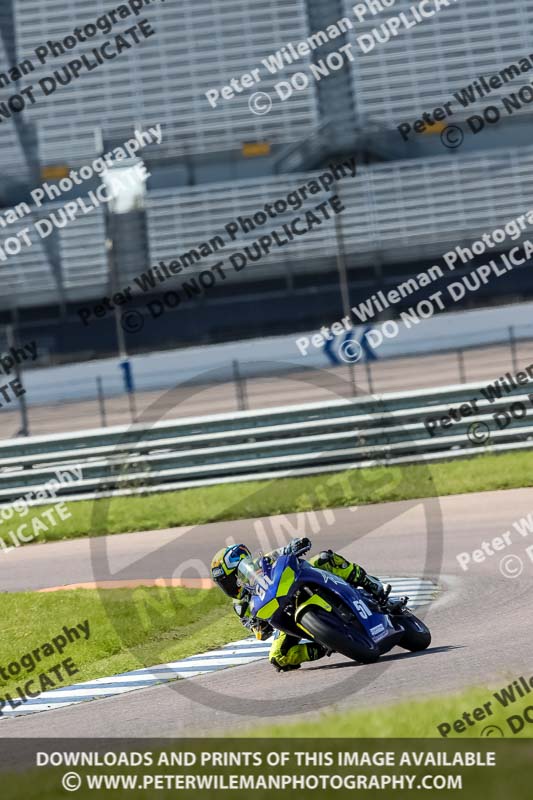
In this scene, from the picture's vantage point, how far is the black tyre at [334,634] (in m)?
7.34

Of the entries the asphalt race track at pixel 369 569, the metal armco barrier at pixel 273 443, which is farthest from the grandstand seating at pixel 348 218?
the asphalt race track at pixel 369 569

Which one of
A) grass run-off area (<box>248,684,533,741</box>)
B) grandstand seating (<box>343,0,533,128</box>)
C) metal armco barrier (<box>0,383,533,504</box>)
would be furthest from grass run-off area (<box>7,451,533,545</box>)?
grandstand seating (<box>343,0,533,128</box>)

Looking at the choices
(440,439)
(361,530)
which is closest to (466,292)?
(440,439)

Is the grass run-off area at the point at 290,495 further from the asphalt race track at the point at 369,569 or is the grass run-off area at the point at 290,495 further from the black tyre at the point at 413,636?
the black tyre at the point at 413,636

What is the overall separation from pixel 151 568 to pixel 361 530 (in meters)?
2.47

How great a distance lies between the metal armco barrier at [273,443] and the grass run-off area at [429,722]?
11.3m

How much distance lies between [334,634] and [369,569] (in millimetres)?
4698

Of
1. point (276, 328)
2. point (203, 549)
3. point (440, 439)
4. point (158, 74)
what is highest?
point (158, 74)

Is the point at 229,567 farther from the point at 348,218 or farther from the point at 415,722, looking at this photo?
the point at 348,218

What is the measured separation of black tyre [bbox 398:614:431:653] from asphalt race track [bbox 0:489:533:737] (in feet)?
0.31

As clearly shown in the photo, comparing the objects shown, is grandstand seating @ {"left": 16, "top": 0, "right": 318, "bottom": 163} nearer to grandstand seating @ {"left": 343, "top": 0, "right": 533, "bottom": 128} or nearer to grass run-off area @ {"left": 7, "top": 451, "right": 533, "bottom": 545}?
grandstand seating @ {"left": 343, "top": 0, "right": 533, "bottom": 128}

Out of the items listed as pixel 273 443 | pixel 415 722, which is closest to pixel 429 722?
pixel 415 722
